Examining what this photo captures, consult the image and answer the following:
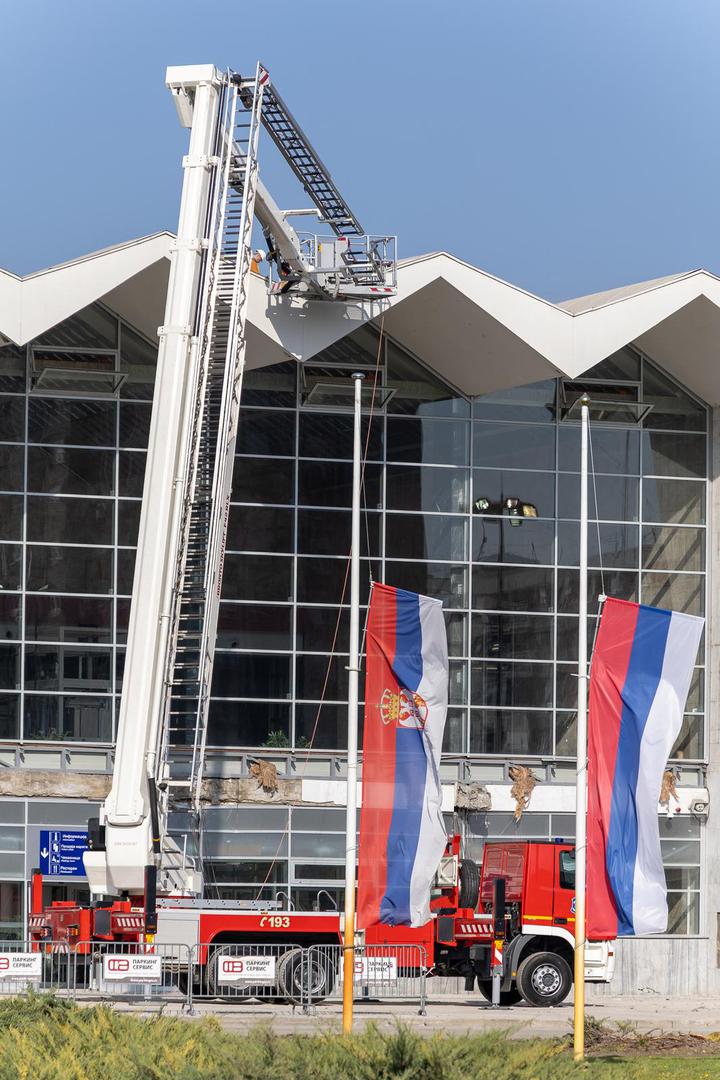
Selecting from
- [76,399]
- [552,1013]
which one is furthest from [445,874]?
[76,399]

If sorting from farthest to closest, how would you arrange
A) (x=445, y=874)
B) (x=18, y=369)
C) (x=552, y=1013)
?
(x=18, y=369), (x=445, y=874), (x=552, y=1013)

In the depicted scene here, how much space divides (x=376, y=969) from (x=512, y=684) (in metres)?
11.8

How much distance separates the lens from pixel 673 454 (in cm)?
3725

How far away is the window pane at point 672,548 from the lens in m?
36.9

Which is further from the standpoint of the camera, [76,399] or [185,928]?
[76,399]

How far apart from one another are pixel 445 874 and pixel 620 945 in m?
9.17

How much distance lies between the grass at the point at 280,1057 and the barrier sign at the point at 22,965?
11.6m

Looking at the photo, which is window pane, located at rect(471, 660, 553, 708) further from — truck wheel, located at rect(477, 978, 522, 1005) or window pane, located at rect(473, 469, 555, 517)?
truck wheel, located at rect(477, 978, 522, 1005)

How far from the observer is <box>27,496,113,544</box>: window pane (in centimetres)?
3472

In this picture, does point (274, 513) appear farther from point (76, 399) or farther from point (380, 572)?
point (76, 399)

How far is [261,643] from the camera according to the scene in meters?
35.1

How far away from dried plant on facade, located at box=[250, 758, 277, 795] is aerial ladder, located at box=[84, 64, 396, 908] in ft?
12.8

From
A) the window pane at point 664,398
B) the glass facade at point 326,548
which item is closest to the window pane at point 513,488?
the glass facade at point 326,548

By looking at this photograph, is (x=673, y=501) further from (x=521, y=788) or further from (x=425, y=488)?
(x=521, y=788)
